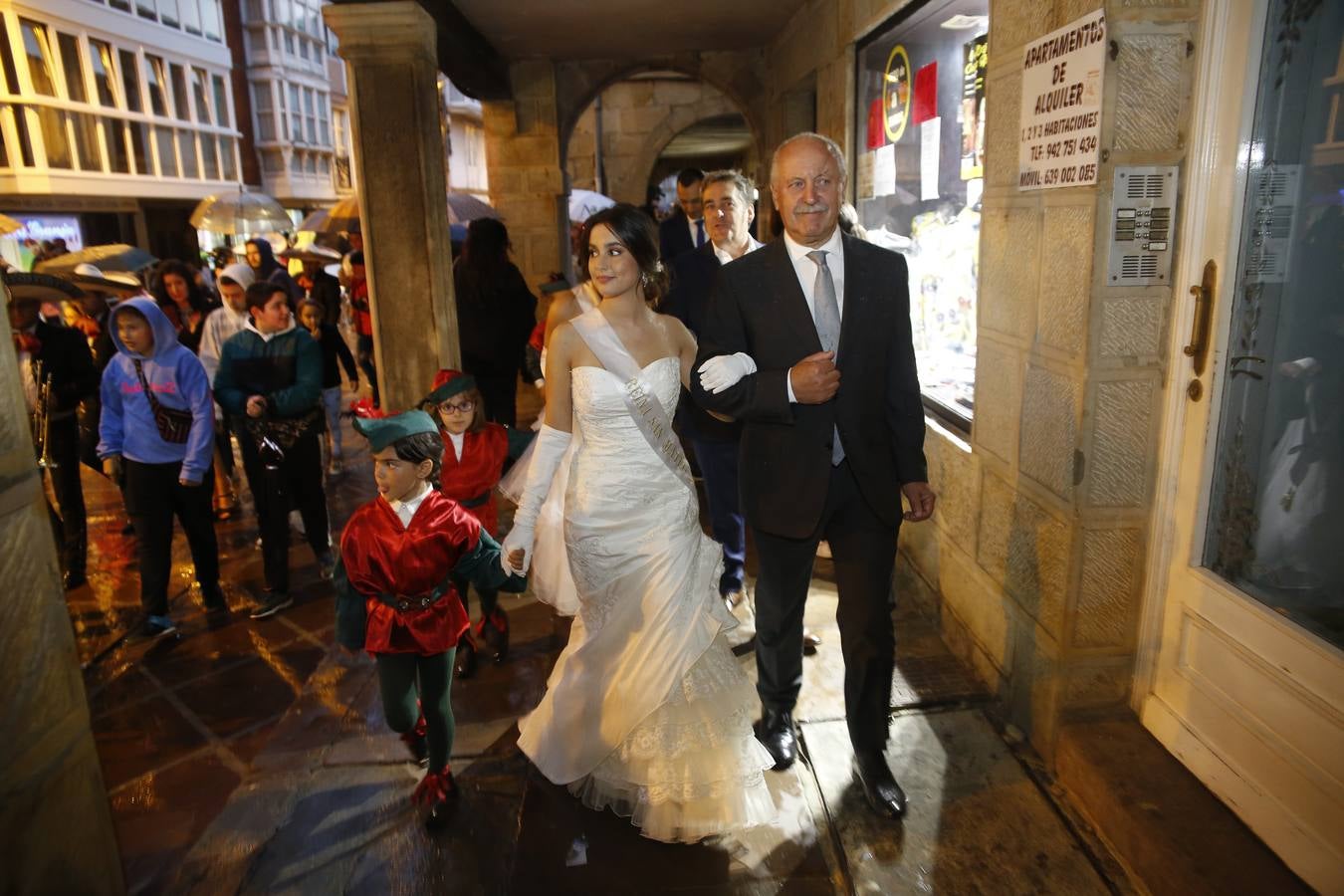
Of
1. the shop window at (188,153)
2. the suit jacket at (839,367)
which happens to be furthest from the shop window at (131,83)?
the suit jacket at (839,367)

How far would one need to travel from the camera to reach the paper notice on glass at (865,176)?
229 inches

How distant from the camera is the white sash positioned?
2.91 m

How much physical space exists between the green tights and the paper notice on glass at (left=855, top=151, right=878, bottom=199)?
425 cm

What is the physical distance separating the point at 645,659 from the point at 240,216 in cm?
1316

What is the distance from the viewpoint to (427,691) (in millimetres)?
3119

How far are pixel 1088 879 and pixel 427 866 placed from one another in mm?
2116

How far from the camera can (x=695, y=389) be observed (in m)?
2.90

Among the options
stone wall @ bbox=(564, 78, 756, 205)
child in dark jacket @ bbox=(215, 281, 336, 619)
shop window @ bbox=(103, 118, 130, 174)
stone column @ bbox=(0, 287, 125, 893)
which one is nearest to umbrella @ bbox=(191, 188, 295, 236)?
stone wall @ bbox=(564, 78, 756, 205)

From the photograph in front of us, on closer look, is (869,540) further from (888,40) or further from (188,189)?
(188,189)

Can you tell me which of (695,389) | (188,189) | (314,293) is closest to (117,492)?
(314,293)

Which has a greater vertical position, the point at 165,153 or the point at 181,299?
the point at 165,153

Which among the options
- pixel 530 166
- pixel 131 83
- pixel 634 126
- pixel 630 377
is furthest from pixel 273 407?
pixel 131 83

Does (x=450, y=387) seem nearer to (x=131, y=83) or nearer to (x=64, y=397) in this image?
(x=64, y=397)

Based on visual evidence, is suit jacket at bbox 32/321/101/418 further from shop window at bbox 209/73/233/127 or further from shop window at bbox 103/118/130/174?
shop window at bbox 209/73/233/127
